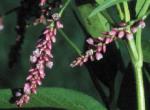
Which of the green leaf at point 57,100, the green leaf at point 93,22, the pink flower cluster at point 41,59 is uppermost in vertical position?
the green leaf at point 93,22

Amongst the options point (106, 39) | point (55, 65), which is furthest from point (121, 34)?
point (55, 65)

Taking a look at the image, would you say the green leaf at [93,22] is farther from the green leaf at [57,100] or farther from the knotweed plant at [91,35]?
the green leaf at [57,100]

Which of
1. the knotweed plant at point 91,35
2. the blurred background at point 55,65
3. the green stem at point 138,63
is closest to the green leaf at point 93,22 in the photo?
the knotweed plant at point 91,35

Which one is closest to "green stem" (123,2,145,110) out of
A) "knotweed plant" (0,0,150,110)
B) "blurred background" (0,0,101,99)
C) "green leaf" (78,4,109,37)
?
"knotweed plant" (0,0,150,110)

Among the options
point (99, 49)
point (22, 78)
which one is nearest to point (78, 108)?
point (99, 49)

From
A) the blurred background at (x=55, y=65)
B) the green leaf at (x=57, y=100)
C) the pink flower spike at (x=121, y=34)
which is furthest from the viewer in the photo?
the blurred background at (x=55, y=65)

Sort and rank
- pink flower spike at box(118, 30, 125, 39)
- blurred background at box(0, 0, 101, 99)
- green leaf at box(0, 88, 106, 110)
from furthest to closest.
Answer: blurred background at box(0, 0, 101, 99)
green leaf at box(0, 88, 106, 110)
pink flower spike at box(118, 30, 125, 39)

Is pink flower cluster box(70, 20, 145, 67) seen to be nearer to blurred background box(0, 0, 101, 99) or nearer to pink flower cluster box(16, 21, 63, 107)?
pink flower cluster box(16, 21, 63, 107)
